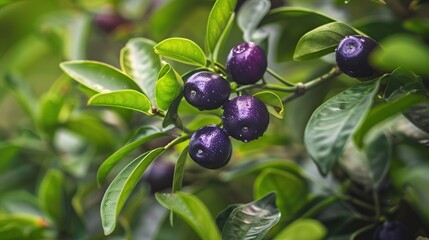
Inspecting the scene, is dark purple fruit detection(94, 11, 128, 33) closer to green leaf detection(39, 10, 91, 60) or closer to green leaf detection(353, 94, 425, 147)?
green leaf detection(39, 10, 91, 60)

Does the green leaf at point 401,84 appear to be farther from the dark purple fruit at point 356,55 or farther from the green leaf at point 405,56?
the green leaf at point 405,56

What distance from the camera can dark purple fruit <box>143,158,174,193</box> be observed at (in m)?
1.47

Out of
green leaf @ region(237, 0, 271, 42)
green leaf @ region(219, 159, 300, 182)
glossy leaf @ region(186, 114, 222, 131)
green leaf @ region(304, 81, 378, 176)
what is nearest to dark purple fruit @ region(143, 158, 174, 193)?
green leaf @ region(219, 159, 300, 182)

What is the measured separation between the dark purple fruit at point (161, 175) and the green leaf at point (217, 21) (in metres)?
0.49

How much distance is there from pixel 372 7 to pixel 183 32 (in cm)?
59

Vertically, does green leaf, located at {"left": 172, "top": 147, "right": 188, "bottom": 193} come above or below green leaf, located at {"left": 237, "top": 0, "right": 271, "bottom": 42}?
below

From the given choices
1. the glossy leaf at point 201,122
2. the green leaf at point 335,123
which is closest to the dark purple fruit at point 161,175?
the glossy leaf at point 201,122

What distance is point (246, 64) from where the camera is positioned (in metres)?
0.95

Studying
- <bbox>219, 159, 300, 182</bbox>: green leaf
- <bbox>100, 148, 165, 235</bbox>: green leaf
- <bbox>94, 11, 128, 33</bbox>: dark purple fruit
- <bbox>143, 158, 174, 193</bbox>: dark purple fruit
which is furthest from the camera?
<bbox>94, 11, 128, 33</bbox>: dark purple fruit

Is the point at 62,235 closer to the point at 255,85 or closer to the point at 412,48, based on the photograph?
the point at 255,85

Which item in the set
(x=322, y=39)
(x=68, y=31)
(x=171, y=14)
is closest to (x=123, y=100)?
(x=322, y=39)

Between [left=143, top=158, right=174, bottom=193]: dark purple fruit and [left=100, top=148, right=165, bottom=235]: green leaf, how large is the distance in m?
0.50

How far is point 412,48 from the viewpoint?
0.67m

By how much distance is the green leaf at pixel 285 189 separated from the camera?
1189mm
